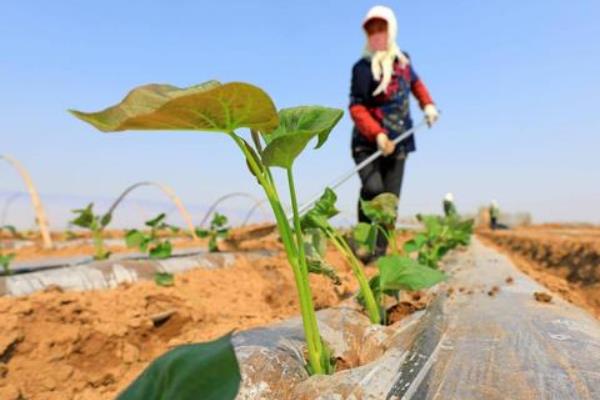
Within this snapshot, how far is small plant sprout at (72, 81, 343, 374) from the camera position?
564 millimetres

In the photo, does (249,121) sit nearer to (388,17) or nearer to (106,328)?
(106,328)

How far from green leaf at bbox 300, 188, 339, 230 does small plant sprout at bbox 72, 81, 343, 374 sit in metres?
0.36

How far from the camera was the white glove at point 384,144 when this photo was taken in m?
2.74

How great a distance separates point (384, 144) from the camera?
2.74m

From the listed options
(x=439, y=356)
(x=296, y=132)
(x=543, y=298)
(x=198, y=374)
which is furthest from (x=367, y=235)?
(x=198, y=374)

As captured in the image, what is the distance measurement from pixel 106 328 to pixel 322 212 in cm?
88

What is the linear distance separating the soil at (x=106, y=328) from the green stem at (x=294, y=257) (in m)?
0.54

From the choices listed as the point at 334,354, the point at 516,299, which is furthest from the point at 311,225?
the point at 516,299

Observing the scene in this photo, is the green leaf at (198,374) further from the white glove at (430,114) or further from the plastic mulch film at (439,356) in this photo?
the white glove at (430,114)

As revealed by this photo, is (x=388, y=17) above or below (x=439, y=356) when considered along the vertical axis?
above

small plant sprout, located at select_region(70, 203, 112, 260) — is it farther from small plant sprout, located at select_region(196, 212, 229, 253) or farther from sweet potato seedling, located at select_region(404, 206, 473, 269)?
sweet potato seedling, located at select_region(404, 206, 473, 269)

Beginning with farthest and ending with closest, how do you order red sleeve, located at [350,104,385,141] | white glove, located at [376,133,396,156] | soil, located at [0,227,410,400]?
red sleeve, located at [350,104,385,141], white glove, located at [376,133,396,156], soil, located at [0,227,410,400]

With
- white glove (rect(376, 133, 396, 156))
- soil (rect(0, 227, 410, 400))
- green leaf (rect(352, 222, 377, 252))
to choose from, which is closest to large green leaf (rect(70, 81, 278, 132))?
soil (rect(0, 227, 410, 400))

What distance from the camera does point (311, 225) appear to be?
1215mm
